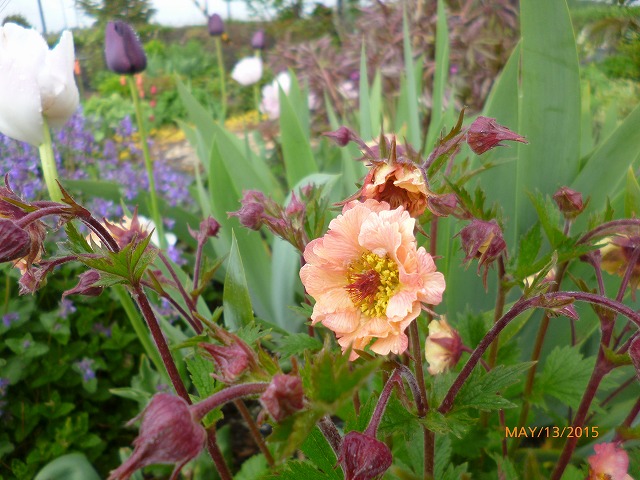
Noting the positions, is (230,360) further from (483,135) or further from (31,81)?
(31,81)

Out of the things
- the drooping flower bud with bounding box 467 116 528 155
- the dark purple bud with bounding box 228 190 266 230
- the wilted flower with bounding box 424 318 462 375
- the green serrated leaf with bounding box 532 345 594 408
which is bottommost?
the green serrated leaf with bounding box 532 345 594 408

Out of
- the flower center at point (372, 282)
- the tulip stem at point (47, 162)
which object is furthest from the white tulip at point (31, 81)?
the flower center at point (372, 282)

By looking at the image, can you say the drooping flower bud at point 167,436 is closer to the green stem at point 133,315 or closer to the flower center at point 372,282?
the flower center at point 372,282

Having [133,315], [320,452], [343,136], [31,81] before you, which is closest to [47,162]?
[31,81]

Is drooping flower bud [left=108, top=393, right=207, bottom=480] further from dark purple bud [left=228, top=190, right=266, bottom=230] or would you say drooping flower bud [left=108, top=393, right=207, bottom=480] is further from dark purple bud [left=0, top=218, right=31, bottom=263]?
dark purple bud [left=228, top=190, right=266, bottom=230]

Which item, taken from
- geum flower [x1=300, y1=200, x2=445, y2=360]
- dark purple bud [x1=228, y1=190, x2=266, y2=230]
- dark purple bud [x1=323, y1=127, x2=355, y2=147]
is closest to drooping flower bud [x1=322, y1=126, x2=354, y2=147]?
dark purple bud [x1=323, y1=127, x2=355, y2=147]

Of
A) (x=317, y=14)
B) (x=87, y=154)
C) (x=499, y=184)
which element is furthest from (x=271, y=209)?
(x=317, y=14)
